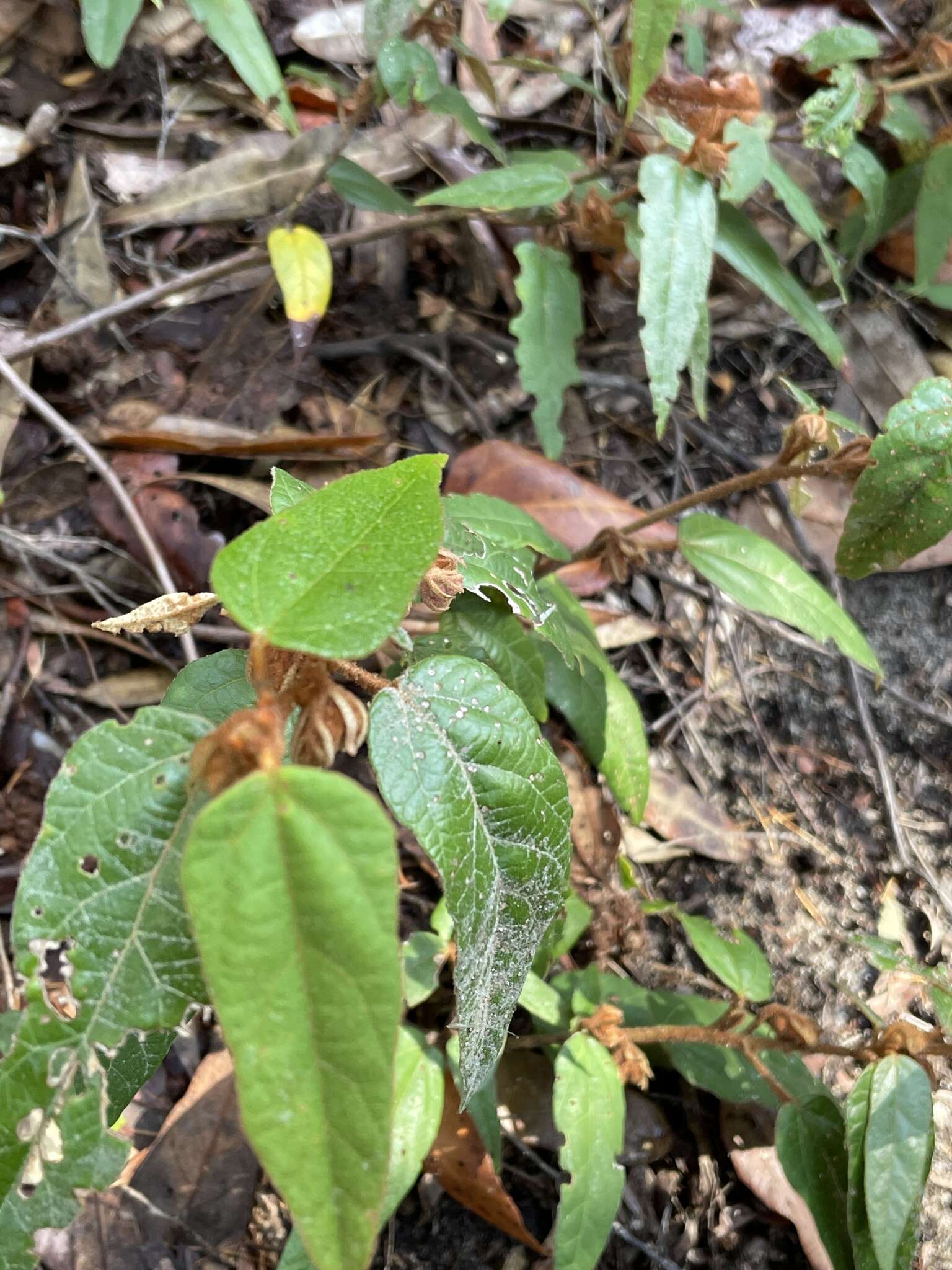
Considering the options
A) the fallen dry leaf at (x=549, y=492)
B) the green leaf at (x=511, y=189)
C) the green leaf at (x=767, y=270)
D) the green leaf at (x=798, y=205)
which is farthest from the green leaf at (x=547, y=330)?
the green leaf at (x=798, y=205)

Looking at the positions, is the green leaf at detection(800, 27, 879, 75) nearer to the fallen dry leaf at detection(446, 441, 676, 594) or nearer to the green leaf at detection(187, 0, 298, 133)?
the fallen dry leaf at detection(446, 441, 676, 594)

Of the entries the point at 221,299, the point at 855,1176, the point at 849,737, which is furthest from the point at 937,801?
the point at 221,299

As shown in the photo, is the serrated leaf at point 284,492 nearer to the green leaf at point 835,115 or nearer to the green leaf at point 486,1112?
the green leaf at point 486,1112

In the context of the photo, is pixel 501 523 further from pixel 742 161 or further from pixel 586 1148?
pixel 586 1148

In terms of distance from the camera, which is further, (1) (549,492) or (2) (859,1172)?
(1) (549,492)

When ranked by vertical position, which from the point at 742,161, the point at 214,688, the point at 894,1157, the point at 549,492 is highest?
the point at 742,161

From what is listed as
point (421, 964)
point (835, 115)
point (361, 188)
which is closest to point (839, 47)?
point (835, 115)
